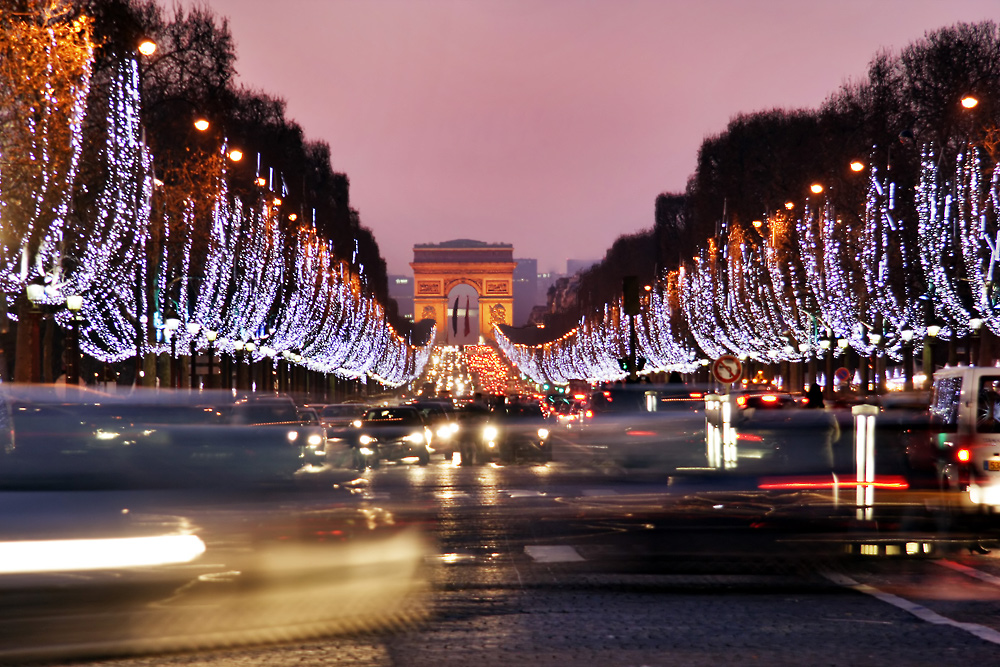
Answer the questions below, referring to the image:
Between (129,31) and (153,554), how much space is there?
98.6ft

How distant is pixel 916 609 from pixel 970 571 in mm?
2281

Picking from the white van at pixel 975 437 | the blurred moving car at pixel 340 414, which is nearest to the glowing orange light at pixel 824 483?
the white van at pixel 975 437

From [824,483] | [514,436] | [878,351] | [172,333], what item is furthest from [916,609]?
[878,351]

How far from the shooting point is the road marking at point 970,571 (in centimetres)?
1027

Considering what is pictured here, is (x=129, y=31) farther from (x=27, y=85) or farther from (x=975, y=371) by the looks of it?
(x=975, y=371)

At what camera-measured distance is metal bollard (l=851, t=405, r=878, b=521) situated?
1748cm

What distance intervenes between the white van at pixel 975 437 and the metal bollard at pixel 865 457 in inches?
68.0

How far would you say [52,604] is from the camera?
9133 mm

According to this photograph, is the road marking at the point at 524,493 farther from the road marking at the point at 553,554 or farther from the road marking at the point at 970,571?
the road marking at the point at 970,571

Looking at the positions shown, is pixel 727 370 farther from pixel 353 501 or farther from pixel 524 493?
pixel 353 501

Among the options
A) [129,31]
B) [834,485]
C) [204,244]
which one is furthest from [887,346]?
[834,485]

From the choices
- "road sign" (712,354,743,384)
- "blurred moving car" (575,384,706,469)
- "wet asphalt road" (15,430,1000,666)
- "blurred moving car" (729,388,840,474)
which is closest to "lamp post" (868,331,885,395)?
"blurred moving car" (575,384,706,469)

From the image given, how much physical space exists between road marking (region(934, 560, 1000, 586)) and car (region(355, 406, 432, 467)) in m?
17.4

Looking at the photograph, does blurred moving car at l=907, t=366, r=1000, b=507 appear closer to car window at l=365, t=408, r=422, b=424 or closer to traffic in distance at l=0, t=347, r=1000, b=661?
traffic in distance at l=0, t=347, r=1000, b=661
